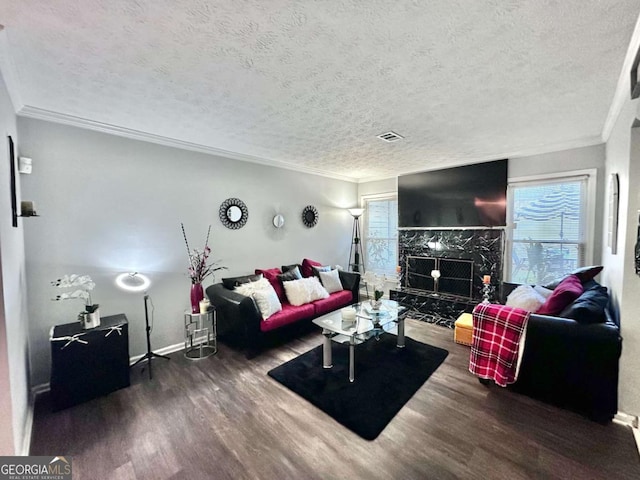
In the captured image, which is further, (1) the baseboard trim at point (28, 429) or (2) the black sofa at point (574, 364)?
(2) the black sofa at point (574, 364)

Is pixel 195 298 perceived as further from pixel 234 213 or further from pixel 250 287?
pixel 234 213

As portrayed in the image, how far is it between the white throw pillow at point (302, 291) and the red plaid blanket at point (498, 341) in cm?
198

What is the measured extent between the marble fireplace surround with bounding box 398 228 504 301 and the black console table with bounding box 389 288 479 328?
0.81ft

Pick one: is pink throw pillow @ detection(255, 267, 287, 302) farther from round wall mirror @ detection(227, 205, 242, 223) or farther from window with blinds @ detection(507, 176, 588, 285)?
window with blinds @ detection(507, 176, 588, 285)

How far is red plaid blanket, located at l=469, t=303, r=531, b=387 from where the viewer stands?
7.32ft

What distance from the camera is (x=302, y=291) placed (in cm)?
365

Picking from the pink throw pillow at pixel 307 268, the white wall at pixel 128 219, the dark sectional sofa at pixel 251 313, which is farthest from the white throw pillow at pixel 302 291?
the white wall at pixel 128 219

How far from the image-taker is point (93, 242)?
2.64 metres

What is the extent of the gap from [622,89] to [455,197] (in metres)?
2.42

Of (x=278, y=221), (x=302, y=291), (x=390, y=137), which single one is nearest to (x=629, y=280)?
(x=390, y=137)

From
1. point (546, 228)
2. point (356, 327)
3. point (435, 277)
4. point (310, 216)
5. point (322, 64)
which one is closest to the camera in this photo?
point (322, 64)

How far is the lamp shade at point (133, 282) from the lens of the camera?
2.81 meters

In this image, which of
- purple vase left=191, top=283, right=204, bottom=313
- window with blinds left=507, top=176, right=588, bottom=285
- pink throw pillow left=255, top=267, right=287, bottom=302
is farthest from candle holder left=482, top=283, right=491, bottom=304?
purple vase left=191, top=283, right=204, bottom=313

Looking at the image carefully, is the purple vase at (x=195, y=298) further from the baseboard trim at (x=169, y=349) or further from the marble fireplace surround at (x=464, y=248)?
the marble fireplace surround at (x=464, y=248)
